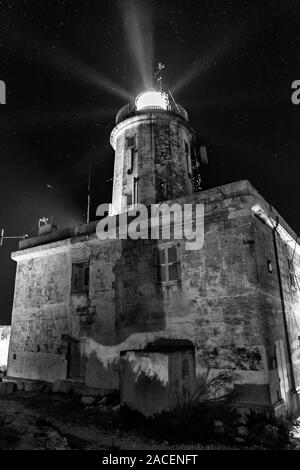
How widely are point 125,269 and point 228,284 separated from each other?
3499mm

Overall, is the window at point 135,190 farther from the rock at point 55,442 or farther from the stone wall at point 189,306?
the rock at point 55,442

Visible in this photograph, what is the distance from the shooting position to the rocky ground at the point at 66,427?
5711 mm

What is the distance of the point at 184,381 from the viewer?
711 centimetres

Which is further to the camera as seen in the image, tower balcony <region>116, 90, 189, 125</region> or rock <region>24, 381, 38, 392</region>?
tower balcony <region>116, 90, 189, 125</region>

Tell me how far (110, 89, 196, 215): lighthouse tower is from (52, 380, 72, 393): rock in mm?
7092

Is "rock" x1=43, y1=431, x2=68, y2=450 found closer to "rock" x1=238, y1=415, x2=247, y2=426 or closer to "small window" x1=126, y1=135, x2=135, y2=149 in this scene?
"rock" x1=238, y1=415, x2=247, y2=426

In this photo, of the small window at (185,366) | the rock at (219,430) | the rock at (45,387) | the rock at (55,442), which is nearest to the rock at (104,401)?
the rock at (55,442)


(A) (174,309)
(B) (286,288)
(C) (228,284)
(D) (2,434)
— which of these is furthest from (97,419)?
(B) (286,288)

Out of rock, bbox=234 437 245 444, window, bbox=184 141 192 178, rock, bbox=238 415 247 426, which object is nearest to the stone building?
rock, bbox=238 415 247 426

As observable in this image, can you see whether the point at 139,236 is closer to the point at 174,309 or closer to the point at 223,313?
the point at 174,309

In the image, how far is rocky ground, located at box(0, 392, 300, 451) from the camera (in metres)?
5.71

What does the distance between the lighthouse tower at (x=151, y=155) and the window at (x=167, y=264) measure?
419 cm

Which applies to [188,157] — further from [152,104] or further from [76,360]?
[76,360]
